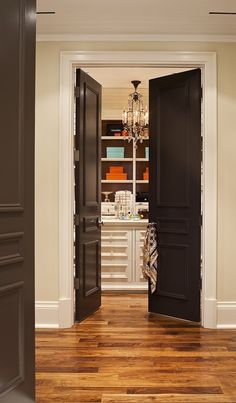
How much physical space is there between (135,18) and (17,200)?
8.49 ft

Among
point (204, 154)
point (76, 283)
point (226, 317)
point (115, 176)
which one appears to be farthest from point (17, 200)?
point (115, 176)

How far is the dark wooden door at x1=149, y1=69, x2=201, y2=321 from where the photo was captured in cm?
445

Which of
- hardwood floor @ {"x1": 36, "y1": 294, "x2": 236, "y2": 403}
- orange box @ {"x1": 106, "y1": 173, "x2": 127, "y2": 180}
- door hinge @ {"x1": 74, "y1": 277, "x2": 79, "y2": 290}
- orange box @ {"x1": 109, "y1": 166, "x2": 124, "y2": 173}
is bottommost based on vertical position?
hardwood floor @ {"x1": 36, "y1": 294, "x2": 236, "y2": 403}

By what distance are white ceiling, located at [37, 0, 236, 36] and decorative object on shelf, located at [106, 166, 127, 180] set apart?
2.75m

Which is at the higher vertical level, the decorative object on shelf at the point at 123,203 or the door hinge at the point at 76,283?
the decorative object on shelf at the point at 123,203

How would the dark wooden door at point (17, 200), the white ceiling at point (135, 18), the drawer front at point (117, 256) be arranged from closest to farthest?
the dark wooden door at point (17, 200) → the white ceiling at point (135, 18) → the drawer front at point (117, 256)

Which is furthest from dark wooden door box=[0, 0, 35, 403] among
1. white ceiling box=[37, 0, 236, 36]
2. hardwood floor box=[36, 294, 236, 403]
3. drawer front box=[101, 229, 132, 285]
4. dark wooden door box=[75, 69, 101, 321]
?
drawer front box=[101, 229, 132, 285]

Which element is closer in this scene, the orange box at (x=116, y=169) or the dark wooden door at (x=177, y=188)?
the dark wooden door at (x=177, y=188)

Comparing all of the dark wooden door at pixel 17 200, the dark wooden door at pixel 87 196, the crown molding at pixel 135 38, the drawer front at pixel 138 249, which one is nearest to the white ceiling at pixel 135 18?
the crown molding at pixel 135 38

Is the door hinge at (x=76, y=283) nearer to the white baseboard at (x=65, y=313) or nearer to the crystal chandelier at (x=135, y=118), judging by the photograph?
the white baseboard at (x=65, y=313)

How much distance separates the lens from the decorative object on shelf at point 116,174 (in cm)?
687

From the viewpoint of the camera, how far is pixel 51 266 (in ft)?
14.4

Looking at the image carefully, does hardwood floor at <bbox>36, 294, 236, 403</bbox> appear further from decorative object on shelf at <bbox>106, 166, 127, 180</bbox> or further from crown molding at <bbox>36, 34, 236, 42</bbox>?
crown molding at <bbox>36, 34, 236, 42</bbox>

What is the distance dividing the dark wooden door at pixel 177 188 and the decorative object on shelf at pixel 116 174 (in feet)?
6.95
